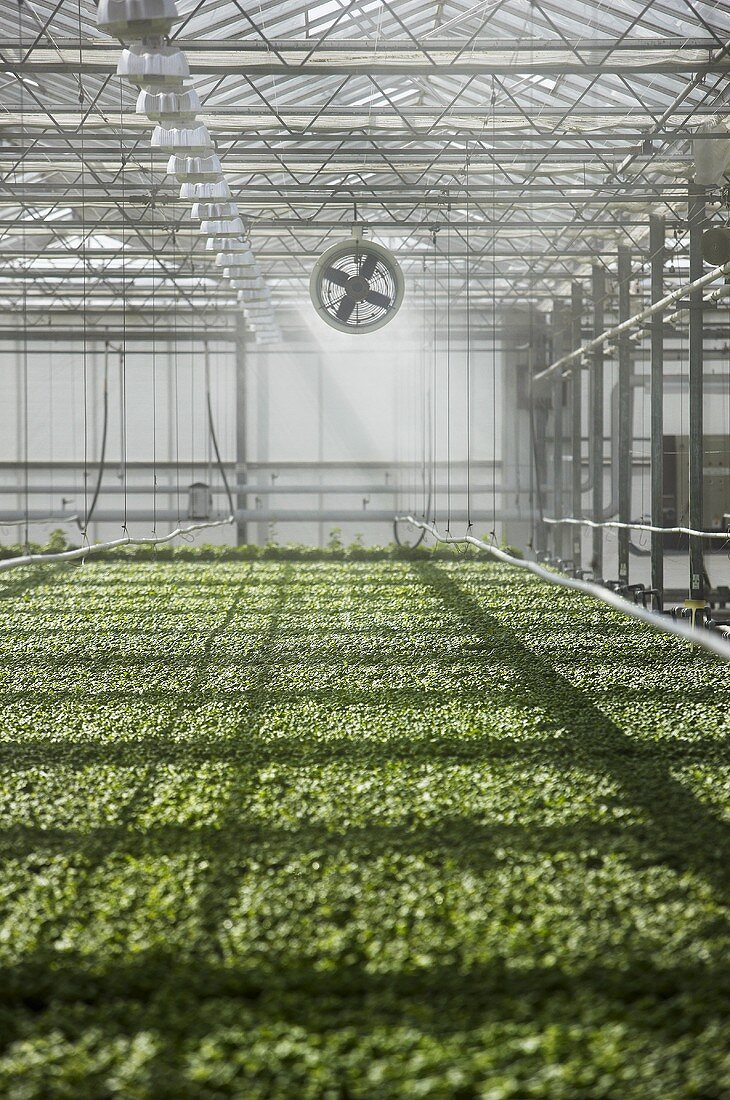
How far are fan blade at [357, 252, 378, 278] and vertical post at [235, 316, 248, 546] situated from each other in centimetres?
1136

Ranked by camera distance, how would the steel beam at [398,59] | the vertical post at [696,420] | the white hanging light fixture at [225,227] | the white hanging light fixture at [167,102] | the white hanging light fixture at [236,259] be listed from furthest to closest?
the white hanging light fixture at [236,259]
the vertical post at [696,420]
the white hanging light fixture at [225,227]
the steel beam at [398,59]
the white hanging light fixture at [167,102]

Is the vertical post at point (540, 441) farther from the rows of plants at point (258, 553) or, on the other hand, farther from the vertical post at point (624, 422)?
the vertical post at point (624, 422)

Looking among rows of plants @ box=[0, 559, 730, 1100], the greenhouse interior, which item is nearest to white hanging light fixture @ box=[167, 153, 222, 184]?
the greenhouse interior

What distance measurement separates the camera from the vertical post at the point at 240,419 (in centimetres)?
2127

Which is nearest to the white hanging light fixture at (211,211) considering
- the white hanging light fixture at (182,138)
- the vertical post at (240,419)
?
the white hanging light fixture at (182,138)

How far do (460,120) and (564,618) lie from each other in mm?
4544

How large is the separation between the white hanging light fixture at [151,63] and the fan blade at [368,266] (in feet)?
14.3

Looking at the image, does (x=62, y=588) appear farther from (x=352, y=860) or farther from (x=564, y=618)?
(x=352, y=860)

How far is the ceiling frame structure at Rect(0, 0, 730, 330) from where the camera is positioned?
8680mm

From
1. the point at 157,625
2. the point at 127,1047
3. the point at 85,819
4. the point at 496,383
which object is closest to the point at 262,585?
the point at 157,625

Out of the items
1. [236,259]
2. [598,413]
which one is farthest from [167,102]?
[598,413]

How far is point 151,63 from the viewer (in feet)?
18.9

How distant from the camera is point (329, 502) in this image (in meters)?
21.5

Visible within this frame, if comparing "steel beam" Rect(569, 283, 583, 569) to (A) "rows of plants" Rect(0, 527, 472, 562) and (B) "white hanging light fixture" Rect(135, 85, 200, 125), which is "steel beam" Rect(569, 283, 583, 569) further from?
(B) "white hanging light fixture" Rect(135, 85, 200, 125)
